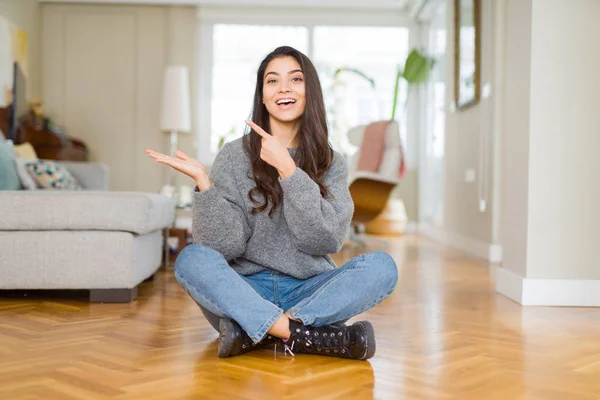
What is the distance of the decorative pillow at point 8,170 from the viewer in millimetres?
3334

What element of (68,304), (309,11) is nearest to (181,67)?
(309,11)

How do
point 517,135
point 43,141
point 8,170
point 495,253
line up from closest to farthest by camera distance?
1. point 517,135
2. point 8,170
3. point 495,253
4. point 43,141

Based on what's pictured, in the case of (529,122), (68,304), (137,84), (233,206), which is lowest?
(68,304)

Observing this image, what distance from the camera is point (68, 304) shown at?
8.64ft

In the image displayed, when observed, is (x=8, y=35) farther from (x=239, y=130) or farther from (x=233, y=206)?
(x=233, y=206)

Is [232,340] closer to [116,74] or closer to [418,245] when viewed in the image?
[418,245]

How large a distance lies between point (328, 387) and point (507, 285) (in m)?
1.74

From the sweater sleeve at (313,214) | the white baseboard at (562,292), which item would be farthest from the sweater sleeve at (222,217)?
the white baseboard at (562,292)

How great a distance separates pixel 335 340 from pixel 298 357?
0.12m

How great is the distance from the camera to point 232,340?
1.74 m

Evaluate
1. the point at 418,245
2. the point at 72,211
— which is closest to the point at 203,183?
the point at 72,211

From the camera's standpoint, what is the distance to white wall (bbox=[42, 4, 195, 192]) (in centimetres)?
761

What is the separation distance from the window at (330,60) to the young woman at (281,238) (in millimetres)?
5861

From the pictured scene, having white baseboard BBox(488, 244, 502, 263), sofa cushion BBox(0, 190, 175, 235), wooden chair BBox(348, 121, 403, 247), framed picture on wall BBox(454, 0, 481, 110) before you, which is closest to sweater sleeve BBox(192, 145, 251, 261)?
sofa cushion BBox(0, 190, 175, 235)
